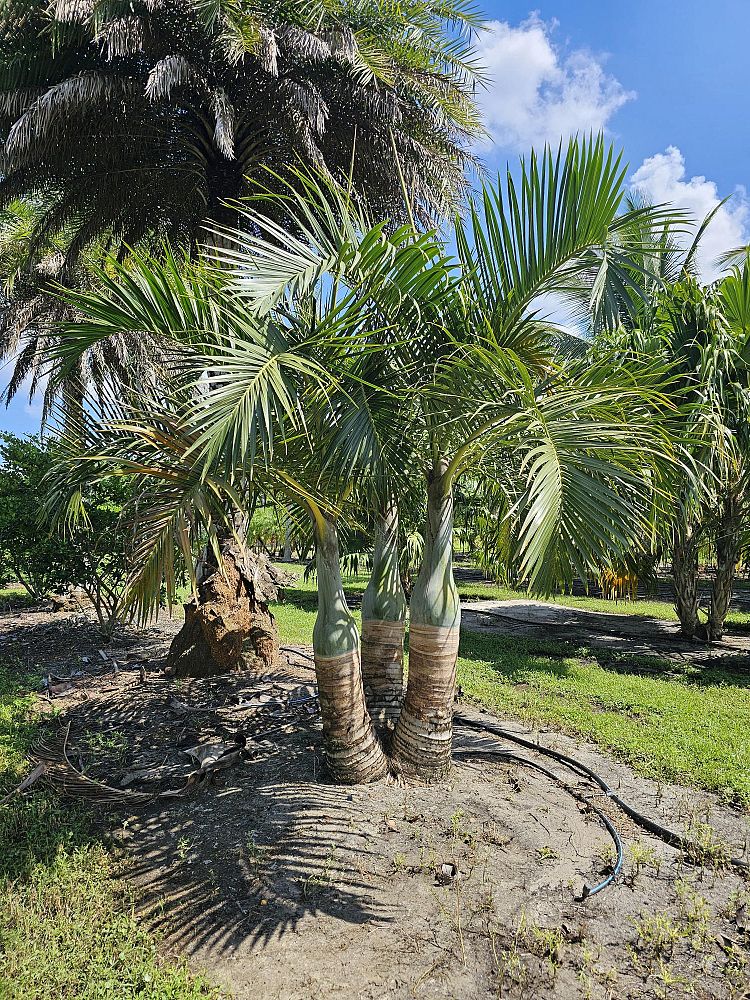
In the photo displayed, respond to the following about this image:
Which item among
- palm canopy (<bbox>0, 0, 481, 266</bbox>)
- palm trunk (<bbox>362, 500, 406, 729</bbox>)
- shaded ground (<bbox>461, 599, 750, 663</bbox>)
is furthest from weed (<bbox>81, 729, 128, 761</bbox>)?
shaded ground (<bbox>461, 599, 750, 663</bbox>)

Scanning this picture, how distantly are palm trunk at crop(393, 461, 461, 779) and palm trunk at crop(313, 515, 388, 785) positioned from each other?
0.30 metres

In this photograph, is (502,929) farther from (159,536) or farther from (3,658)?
(3,658)

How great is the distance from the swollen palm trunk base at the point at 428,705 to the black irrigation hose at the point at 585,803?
603mm

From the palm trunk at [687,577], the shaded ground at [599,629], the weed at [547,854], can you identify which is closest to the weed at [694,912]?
the weed at [547,854]

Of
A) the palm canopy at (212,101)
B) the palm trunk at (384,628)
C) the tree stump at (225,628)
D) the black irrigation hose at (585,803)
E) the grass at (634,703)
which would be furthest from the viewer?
the palm canopy at (212,101)

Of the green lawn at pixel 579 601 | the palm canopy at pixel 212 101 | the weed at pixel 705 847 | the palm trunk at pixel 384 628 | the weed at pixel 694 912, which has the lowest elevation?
the weed at pixel 694 912

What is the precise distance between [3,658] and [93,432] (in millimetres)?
5446

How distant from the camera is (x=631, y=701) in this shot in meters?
5.96

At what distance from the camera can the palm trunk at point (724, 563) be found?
28.5 ft

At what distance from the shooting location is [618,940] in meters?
2.53

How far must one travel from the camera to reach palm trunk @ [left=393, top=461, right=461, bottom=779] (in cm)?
358

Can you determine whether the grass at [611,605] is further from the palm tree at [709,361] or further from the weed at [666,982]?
the weed at [666,982]

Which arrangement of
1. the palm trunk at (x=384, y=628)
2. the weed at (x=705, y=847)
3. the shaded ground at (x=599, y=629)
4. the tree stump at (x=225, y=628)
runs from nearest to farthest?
the weed at (x=705, y=847) < the palm trunk at (x=384, y=628) < the tree stump at (x=225, y=628) < the shaded ground at (x=599, y=629)

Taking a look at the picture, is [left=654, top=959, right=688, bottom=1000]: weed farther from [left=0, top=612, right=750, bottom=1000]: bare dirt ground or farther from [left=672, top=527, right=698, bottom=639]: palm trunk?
[left=672, top=527, right=698, bottom=639]: palm trunk
